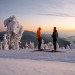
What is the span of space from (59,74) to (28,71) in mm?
1712

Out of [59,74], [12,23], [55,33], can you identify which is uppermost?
[12,23]

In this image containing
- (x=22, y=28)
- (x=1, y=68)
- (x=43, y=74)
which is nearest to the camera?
(x=43, y=74)

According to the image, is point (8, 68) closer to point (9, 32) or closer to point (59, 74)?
point (59, 74)

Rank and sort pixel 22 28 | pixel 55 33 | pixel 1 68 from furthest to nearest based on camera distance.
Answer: pixel 22 28 → pixel 55 33 → pixel 1 68

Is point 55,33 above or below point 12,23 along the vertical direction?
below

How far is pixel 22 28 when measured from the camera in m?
91.7

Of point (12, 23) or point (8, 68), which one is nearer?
point (8, 68)

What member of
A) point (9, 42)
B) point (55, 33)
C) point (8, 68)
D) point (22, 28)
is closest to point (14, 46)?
point (9, 42)

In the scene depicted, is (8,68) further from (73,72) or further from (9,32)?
(9,32)

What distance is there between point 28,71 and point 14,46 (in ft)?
233

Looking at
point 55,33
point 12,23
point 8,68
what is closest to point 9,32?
point 12,23

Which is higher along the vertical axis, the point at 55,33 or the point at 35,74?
the point at 55,33

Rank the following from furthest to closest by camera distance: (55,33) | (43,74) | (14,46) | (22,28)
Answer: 1. (22,28)
2. (14,46)
3. (55,33)
4. (43,74)

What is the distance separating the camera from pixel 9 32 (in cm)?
8788
